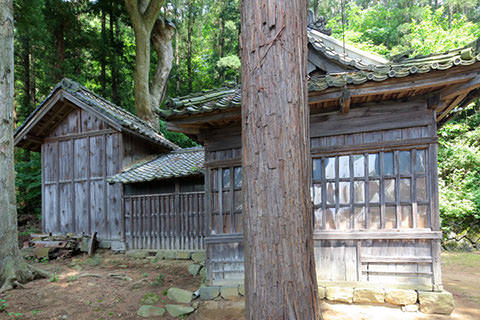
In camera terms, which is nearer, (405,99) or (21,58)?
(405,99)

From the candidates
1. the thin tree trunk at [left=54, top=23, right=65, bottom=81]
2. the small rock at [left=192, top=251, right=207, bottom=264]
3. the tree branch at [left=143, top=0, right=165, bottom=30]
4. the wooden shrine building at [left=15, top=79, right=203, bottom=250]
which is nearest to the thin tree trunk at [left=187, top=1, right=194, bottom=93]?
the tree branch at [left=143, top=0, right=165, bottom=30]

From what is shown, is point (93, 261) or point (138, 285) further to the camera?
point (93, 261)

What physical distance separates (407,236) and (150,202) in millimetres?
8176

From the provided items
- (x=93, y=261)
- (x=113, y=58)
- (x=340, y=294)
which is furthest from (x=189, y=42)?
(x=340, y=294)

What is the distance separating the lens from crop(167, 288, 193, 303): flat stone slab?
615 cm

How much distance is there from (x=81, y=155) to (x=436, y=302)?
12.0 m

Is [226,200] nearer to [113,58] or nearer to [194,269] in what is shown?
[194,269]

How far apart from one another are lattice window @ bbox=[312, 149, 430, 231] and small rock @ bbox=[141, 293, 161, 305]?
12.5ft

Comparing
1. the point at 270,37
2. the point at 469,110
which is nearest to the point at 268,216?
the point at 270,37

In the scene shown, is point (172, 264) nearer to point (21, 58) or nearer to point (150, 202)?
point (150, 202)

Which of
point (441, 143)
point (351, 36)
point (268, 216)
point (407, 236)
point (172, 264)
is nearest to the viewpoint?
point (268, 216)

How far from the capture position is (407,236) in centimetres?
493

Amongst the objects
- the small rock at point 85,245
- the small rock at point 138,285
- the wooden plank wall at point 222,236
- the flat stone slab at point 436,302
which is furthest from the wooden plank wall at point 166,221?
the flat stone slab at point 436,302

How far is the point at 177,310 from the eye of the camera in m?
5.66
